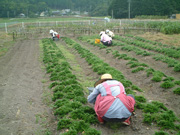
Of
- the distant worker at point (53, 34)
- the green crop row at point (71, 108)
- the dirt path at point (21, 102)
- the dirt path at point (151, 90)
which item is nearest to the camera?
the green crop row at point (71, 108)

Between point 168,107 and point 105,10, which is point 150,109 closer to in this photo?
point 168,107

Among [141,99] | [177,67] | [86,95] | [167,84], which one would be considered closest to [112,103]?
[141,99]

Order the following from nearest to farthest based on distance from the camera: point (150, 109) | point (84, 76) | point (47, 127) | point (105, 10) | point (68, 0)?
1. point (47, 127)
2. point (150, 109)
3. point (84, 76)
4. point (105, 10)
5. point (68, 0)

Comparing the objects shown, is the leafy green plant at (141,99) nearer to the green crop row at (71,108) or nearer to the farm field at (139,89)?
the farm field at (139,89)

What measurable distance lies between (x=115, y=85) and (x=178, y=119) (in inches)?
75.0

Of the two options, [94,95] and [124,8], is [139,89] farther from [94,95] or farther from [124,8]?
[124,8]

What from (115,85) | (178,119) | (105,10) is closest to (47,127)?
(115,85)

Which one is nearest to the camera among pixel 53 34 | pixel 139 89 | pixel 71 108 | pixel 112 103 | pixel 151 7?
pixel 112 103

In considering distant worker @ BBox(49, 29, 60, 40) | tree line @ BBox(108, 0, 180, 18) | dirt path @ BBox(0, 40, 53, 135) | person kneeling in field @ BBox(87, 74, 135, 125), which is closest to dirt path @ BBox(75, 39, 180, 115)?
person kneeling in field @ BBox(87, 74, 135, 125)

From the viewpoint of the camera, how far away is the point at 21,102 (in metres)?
6.52

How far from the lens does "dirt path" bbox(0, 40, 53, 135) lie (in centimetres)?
512

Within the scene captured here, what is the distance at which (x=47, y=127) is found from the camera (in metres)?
5.20

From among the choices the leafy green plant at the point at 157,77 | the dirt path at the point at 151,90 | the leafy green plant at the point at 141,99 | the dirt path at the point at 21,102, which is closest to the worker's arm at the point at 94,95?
the dirt path at the point at 21,102

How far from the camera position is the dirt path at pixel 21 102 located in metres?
5.12
